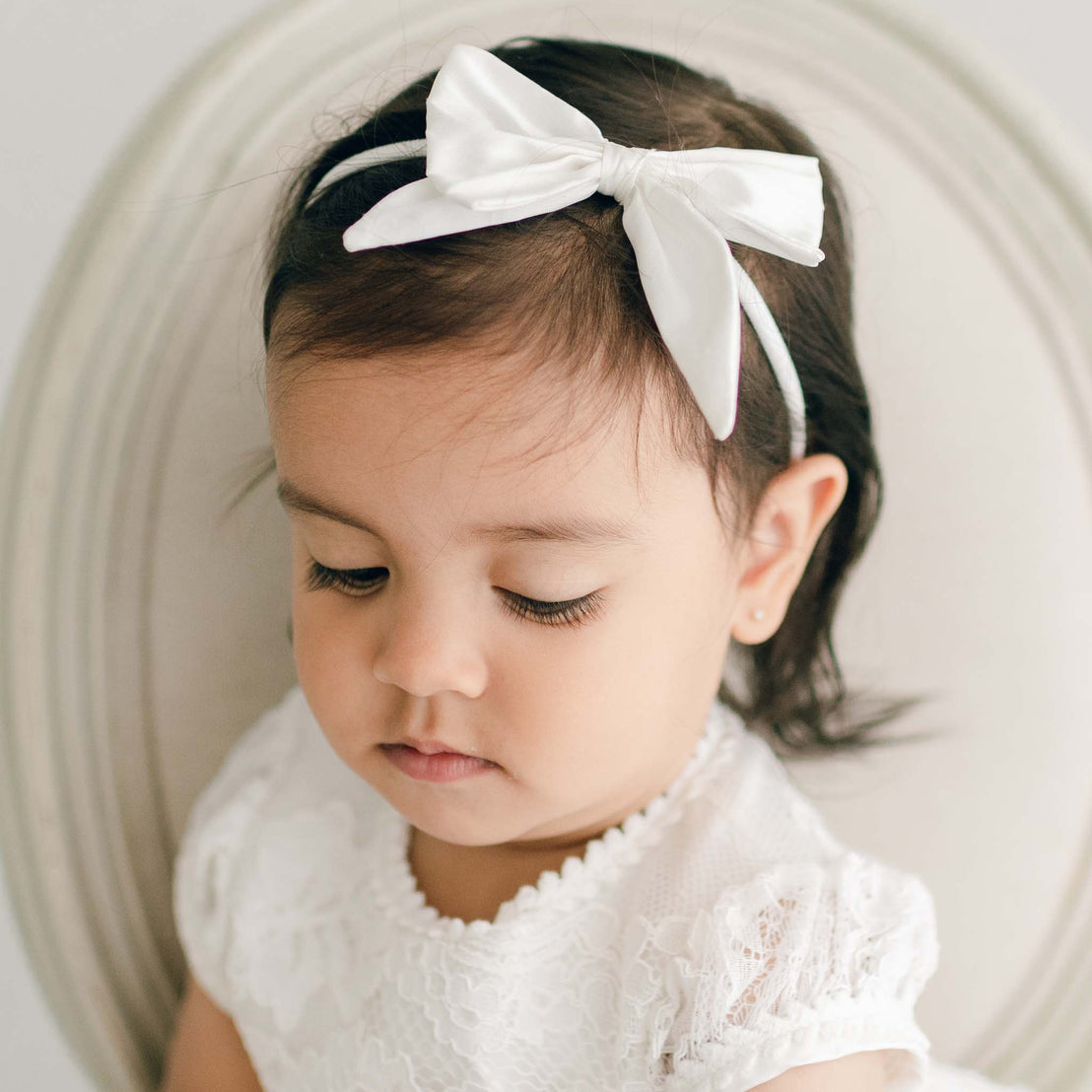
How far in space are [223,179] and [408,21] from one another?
20 cm

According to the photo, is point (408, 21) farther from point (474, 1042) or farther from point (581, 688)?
point (474, 1042)

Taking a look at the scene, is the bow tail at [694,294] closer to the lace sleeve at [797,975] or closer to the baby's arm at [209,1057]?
the lace sleeve at [797,975]

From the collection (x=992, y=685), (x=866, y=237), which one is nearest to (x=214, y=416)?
(x=866, y=237)

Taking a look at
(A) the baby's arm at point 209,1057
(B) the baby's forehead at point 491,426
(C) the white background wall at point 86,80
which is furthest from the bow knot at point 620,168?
(A) the baby's arm at point 209,1057

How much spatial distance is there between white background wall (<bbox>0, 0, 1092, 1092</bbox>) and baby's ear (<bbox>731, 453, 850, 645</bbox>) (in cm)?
36

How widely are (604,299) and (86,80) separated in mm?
529

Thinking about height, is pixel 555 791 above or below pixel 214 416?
below

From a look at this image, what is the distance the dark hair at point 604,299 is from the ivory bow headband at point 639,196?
0.11 ft

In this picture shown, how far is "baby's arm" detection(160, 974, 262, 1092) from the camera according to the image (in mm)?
974

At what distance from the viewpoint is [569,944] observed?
814 mm

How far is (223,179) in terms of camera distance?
93cm

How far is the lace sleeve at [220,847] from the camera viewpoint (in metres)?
0.95

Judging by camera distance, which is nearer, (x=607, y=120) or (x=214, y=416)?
(x=607, y=120)

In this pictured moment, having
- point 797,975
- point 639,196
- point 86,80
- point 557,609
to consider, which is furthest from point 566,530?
point 86,80
